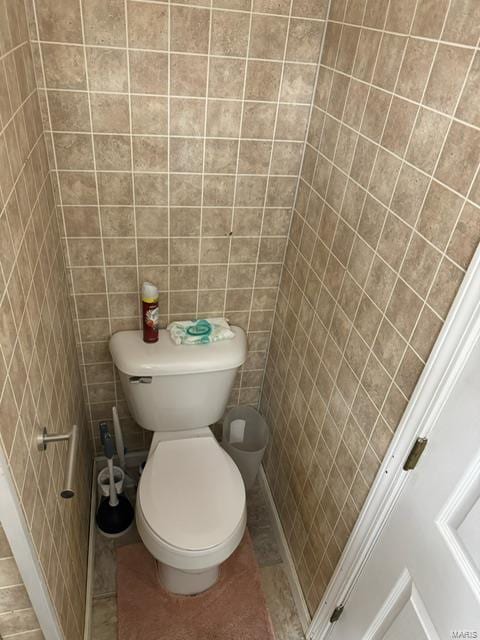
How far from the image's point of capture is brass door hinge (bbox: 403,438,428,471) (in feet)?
3.33

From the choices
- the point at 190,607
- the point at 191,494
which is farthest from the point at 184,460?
the point at 190,607

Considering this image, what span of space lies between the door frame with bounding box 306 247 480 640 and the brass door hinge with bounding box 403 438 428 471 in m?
0.01

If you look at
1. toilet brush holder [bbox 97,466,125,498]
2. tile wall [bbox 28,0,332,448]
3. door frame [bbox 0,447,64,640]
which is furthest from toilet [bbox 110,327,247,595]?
door frame [bbox 0,447,64,640]

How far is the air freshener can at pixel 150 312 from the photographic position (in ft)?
5.26

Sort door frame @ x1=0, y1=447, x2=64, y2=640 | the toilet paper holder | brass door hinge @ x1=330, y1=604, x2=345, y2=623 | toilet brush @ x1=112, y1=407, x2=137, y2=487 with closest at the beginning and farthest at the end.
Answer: door frame @ x1=0, y1=447, x2=64, y2=640 < the toilet paper holder < brass door hinge @ x1=330, y1=604, x2=345, y2=623 < toilet brush @ x1=112, y1=407, x2=137, y2=487

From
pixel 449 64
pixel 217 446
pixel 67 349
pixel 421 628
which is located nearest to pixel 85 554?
pixel 217 446

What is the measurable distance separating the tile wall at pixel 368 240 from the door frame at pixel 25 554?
80 cm

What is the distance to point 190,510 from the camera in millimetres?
1530

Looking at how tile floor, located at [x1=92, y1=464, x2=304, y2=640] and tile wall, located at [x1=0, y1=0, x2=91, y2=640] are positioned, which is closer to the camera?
tile wall, located at [x1=0, y1=0, x2=91, y2=640]

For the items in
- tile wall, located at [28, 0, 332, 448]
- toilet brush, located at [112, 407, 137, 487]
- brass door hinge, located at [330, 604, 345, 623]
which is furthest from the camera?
toilet brush, located at [112, 407, 137, 487]

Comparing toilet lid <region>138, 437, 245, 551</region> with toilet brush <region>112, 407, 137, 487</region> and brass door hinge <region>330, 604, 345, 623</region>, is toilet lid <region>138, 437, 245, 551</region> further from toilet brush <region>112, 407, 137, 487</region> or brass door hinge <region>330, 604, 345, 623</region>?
brass door hinge <region>330, 604, 345, 623</region>

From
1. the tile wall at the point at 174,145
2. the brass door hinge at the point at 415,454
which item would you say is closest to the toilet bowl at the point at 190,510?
the tile wall at the point at 174,145

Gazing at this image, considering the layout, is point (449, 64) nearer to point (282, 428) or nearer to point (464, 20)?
point (464, 20)

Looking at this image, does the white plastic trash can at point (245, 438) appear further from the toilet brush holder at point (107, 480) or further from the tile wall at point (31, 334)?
the tile wall at point (31, 334)
